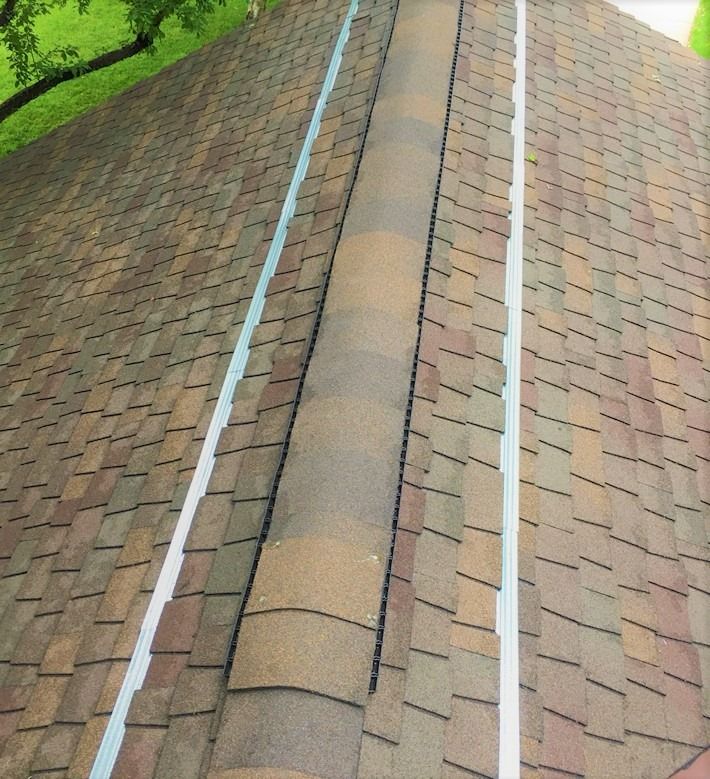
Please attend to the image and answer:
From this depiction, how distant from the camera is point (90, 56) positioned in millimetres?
18984

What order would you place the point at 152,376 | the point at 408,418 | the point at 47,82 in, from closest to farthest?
the point at 408,418, the point at 152,376, the point at 47,82

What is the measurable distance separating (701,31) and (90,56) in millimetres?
17228

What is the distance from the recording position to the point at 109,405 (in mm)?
5445

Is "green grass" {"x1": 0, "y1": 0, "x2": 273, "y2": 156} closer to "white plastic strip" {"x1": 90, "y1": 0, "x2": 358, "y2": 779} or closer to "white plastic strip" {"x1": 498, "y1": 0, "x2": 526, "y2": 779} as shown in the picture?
"white plastic strip" {"x1": 90, "y1": 0, "x2": 358, "y2": 779}

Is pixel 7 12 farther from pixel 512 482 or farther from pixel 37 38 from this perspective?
pixel 512 482

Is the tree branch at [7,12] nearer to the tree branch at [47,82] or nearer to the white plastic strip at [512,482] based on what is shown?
the tree branch at [47,82]

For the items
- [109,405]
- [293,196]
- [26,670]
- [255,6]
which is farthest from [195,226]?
[255,6]

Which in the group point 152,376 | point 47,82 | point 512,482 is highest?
point 47,82

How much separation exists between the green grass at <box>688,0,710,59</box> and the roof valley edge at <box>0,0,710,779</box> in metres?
12.1

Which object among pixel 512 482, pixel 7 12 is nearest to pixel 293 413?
pixel 512 482

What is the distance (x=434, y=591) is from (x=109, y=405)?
10.6 feet

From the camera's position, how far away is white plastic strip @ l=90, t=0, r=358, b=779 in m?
3.41

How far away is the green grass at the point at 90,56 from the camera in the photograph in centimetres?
1731

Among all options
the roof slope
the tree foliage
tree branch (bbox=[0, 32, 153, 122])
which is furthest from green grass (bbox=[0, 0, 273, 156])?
the roof slope
